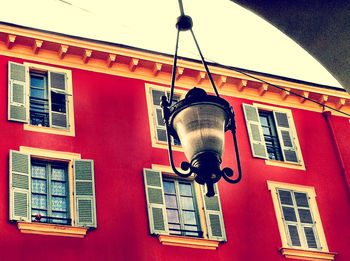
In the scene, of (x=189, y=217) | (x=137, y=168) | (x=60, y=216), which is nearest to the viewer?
(x=60, y=216)

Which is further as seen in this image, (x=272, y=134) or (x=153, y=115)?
(x=272, y=134)

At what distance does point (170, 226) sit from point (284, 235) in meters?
3.10

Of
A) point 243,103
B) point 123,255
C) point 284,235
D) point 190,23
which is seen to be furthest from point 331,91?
point 190,23

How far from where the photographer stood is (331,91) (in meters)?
19.1

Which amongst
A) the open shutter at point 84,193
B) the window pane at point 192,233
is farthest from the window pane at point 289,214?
the open shutter at point 84,193

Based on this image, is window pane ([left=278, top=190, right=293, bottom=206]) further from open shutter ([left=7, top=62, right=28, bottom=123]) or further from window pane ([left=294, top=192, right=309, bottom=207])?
open shutter ([left=7, top=62, right=28, bottom=123])

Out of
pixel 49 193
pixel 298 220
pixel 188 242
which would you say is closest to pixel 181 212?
pixel 188 242

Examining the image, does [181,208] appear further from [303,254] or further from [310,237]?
[310,237]

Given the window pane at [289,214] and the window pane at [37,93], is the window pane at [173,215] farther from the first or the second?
the window pane at [37,93]

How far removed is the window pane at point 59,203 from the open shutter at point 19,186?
0.64 metres

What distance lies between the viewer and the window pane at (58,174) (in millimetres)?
14238

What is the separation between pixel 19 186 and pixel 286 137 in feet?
26.3

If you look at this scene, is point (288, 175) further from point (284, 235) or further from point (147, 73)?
point (147, 73)

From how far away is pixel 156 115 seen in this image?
16.4 meters
